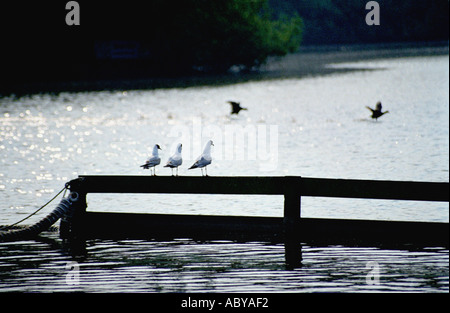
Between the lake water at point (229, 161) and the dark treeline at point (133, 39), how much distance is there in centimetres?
863

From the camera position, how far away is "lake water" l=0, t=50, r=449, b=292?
40.8 feet

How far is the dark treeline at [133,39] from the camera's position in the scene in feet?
226

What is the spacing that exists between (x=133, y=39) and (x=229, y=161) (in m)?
47.7

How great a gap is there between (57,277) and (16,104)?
140 feet

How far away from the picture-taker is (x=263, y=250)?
46.1 ft

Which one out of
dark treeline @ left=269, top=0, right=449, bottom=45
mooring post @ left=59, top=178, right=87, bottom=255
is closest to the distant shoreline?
dark treeline @ left=269, top=0, right=449, bottom=45

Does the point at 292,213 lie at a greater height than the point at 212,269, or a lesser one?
greater

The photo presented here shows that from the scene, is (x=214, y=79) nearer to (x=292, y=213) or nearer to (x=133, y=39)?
(x=133, y=39)

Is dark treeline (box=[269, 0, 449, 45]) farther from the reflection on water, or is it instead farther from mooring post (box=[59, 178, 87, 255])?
the reflection on water

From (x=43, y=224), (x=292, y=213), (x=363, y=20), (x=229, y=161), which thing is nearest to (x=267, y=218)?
(x=292, y=213)

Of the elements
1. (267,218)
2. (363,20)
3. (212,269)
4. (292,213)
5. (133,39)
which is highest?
(363,20)

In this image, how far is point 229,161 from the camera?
28.7 m

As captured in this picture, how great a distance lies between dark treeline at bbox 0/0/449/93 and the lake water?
8.63 metres

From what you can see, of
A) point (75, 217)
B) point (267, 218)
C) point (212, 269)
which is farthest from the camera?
point (75, 217)
